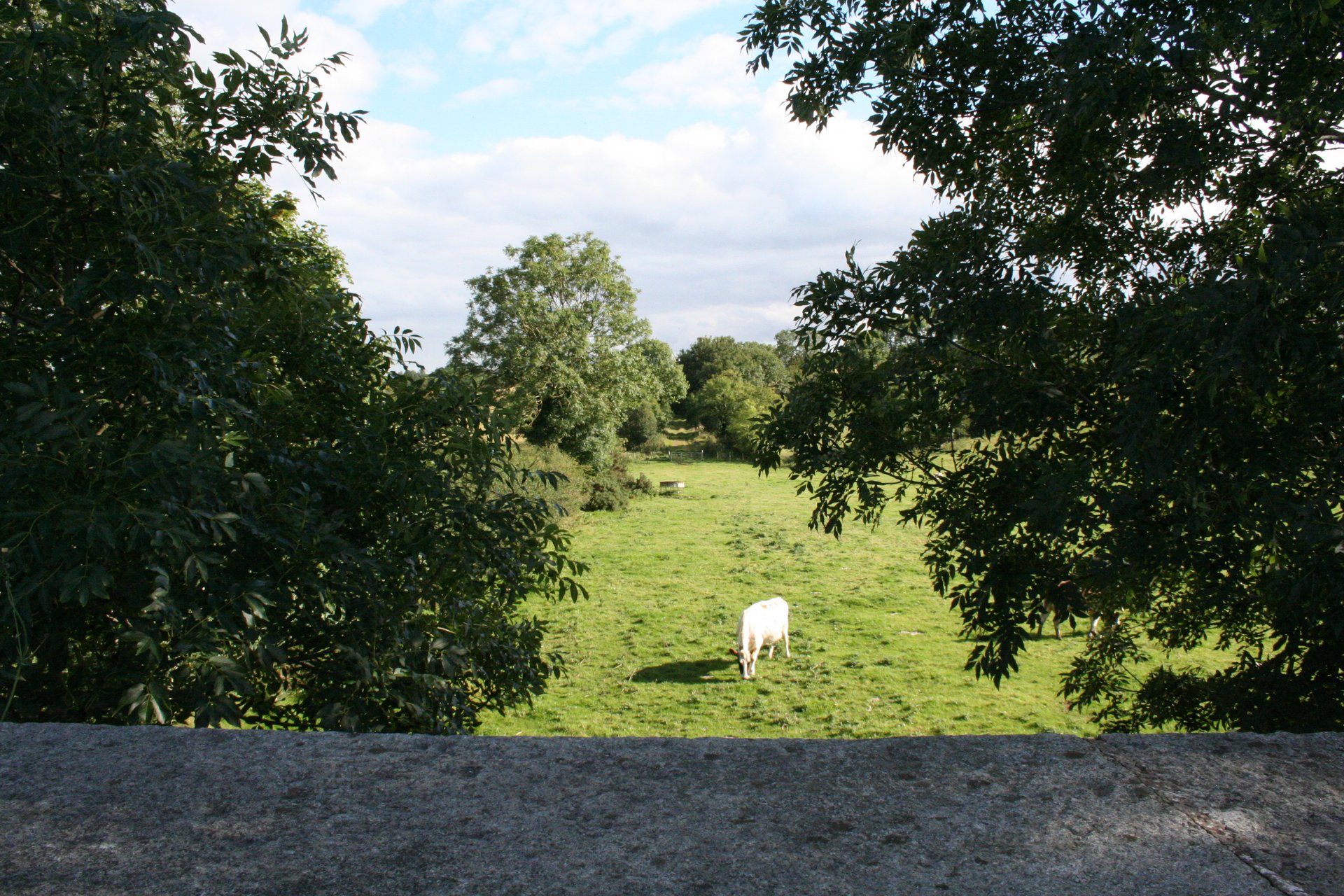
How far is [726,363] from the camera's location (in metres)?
91.9

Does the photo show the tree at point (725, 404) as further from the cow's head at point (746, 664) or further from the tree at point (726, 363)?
the cow's head at point (746, 664)

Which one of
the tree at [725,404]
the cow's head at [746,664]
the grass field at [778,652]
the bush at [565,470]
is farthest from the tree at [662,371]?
the cow's head at [746,664]

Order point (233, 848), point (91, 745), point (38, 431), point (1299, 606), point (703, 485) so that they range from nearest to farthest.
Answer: point (233, 848), point (91, 745), point (38, 431), point (1299, 606), point (703, 485)

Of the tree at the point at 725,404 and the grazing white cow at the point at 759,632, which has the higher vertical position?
the tree at the point at 725,404

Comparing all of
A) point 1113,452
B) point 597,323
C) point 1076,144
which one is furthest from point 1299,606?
point 597,323

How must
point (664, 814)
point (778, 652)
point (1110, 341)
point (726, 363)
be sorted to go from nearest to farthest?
point (664, 814) → point (1110, 341) → point (778, 652) → point (726, 363)

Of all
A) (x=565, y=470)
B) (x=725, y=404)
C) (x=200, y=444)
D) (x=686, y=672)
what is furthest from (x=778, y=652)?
(x=725, y=404)

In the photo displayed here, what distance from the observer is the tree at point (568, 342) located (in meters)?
42.8

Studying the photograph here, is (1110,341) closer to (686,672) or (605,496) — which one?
(686,672)

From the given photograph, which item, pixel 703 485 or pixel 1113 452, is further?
pixel 703 485

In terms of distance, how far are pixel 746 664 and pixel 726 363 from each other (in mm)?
75567

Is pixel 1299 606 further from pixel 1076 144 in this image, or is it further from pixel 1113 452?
pixel 1076 144

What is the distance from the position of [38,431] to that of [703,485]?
49.2 meters

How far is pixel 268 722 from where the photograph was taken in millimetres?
4930
